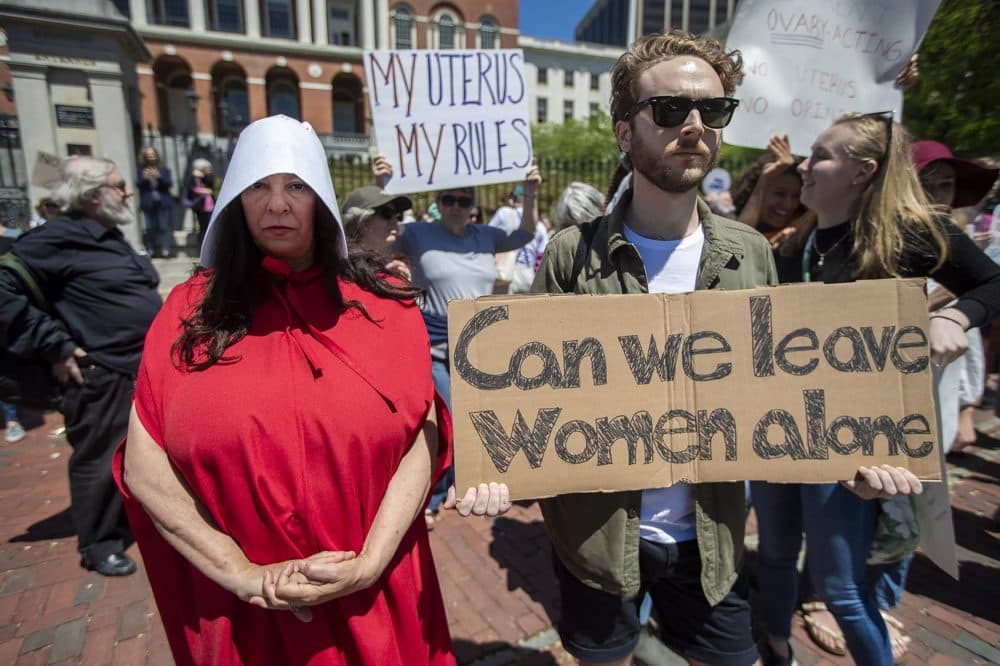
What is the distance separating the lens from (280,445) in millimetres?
1324

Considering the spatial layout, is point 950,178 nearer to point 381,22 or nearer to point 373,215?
point 373,215

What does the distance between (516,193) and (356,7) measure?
121 ft

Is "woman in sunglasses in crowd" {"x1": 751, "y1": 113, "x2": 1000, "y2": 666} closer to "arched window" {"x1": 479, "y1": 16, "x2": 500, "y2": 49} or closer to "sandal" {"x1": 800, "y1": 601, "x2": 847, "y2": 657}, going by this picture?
"sandal" {"x1": 800, "y1": 601, "x2": 847, "y2": 657}

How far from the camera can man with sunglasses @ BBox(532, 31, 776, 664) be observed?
1.51m

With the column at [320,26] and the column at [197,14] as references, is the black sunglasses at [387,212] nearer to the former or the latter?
the column at [320,26]

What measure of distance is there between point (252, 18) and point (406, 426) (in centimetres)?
4339

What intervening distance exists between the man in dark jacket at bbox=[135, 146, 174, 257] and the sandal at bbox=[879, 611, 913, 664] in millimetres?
11231

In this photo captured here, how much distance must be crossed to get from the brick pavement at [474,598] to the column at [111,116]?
671 centimetres

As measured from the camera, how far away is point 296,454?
4.38 feet

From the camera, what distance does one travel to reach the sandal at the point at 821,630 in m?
2.46

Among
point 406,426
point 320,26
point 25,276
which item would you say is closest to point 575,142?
point 320,26

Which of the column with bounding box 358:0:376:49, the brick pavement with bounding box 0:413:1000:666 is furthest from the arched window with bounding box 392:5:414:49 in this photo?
the brick pavement with bounding box 0:413:1000:666

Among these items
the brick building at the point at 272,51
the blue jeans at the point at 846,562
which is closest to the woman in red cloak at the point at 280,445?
the blue jeans at the point at 846,562

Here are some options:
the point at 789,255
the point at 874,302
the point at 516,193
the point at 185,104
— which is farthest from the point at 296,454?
the point at 185,104
